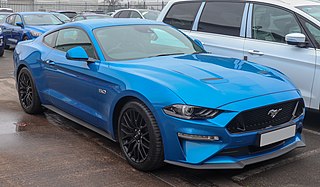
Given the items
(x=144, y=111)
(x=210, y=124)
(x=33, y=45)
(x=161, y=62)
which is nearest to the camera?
(x=210, y=124)

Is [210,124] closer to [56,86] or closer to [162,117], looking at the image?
[162,117]

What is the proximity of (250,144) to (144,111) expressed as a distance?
100cm

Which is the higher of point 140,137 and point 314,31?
point 314,31

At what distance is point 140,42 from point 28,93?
219 cm

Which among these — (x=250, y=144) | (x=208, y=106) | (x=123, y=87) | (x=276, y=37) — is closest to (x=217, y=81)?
(x=208, y=106)

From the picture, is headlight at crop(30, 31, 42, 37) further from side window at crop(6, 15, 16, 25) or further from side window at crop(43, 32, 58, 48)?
side window at crop(43, 32, 58, 48)

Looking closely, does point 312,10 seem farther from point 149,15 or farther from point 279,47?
point 149,15

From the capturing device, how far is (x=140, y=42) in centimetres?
501

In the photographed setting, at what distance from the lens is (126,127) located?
4223mm

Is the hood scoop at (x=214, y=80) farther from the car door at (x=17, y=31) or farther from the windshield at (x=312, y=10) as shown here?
the car door at (x=17, y=31)

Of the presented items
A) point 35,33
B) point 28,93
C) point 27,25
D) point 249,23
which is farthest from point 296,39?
point 27,25

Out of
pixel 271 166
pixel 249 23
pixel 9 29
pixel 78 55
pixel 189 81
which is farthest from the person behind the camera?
pixel 9 29

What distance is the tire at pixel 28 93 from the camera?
6.06m

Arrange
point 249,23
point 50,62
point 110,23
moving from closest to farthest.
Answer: point 110,23 < point 50,62 < point 249,23
